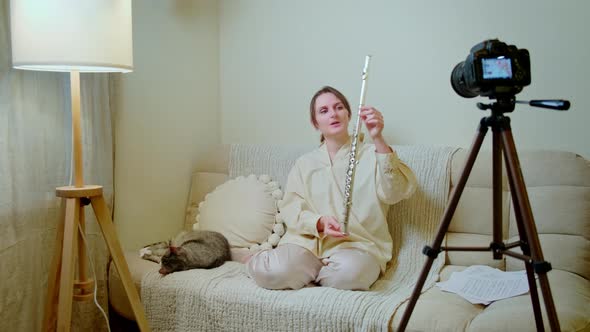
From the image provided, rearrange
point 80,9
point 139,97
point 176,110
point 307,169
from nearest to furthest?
point 80,9 → point 307,169 → point 139,97 → point 176,110

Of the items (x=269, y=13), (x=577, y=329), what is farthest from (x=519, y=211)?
(x=269, y=13)

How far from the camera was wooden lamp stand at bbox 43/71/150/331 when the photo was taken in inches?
70.6

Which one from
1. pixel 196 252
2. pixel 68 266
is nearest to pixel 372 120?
pixel 196 252

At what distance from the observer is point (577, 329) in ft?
5.19

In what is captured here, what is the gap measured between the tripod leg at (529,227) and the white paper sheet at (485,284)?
40cm

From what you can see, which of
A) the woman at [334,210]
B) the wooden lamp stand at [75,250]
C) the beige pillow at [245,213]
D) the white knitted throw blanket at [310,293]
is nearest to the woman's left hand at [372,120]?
the woman at [334,210]

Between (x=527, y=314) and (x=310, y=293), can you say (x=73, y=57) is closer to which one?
(x=310, y=293)

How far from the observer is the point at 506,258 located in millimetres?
2191

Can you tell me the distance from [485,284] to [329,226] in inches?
22.7

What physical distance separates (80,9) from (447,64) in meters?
1.58

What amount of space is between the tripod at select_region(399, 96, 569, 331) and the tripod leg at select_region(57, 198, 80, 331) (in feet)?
3.32

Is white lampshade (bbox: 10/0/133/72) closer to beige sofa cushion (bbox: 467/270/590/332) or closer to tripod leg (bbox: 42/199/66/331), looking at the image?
tripod leg (bbox: 42/199/66/331)

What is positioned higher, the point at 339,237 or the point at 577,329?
the point at 339,237

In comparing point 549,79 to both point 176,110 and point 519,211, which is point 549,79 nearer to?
point 519,211
